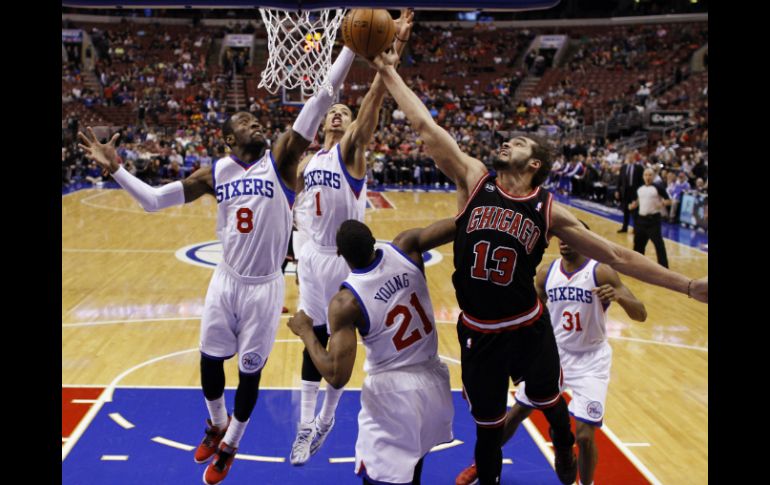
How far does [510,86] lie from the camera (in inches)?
1375

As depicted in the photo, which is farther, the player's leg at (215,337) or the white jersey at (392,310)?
the player's leg at (215,337)

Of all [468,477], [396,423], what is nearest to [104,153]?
[396,423]

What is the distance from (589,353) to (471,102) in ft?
97.0

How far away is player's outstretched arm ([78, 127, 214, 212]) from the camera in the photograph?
4.19 meters

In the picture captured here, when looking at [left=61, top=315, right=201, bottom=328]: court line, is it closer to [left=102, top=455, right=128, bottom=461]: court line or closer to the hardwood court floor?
the hardwood court floor

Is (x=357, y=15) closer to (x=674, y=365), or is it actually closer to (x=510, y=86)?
(x=674, y=365)

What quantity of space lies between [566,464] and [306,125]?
2782 mm

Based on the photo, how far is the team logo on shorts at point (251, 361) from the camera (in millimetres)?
4684

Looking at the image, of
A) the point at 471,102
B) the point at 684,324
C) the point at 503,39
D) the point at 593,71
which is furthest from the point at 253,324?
the point at 503,39

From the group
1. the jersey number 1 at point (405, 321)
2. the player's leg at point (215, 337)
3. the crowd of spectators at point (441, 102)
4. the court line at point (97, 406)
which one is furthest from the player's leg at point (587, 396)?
the crowd of spectators at point (441, 102)

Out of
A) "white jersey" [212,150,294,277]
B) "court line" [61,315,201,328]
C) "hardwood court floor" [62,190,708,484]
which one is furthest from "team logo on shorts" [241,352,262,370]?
"court line" [61,315,201,328]

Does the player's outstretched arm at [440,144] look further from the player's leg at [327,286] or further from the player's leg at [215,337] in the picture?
the player's leg at [215,337]

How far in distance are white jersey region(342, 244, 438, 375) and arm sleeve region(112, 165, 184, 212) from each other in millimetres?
1307

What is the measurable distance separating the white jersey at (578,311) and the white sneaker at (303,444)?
1.95 meters
